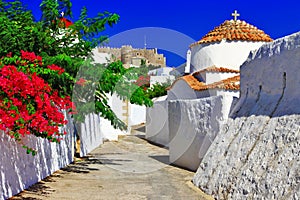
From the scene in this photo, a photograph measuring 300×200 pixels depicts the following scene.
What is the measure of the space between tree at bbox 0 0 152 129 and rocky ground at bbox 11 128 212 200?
2.14 meters

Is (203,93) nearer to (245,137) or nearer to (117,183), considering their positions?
(117,183)

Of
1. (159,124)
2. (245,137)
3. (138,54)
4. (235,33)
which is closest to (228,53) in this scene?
(235,33)

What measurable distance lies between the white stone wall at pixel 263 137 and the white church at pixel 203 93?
4.65ft

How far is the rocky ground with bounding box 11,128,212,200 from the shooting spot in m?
9.02

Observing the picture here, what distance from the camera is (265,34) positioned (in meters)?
21.6

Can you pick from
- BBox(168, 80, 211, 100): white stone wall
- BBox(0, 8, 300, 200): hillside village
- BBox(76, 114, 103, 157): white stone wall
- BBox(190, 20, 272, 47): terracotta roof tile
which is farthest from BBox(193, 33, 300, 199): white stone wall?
BBox(190, 20, 272, 47): terracotta roof tile

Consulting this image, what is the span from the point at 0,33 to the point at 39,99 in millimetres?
3399

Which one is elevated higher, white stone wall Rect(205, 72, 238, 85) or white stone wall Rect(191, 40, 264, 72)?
white stone wall Rect(191, 40, 264, 72)

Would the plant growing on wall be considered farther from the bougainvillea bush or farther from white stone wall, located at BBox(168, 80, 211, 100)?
white stone wall, located at BBox(168, 80, 211, 100)

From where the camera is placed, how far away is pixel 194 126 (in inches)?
517

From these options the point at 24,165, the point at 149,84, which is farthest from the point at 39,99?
the point at 149,84

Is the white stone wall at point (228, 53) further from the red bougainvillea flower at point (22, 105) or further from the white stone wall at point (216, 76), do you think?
the red bougainvillea flower at point (22, 105)

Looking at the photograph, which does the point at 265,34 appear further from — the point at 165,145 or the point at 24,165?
the point at 24,165

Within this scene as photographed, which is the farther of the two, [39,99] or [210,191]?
[210,191]
